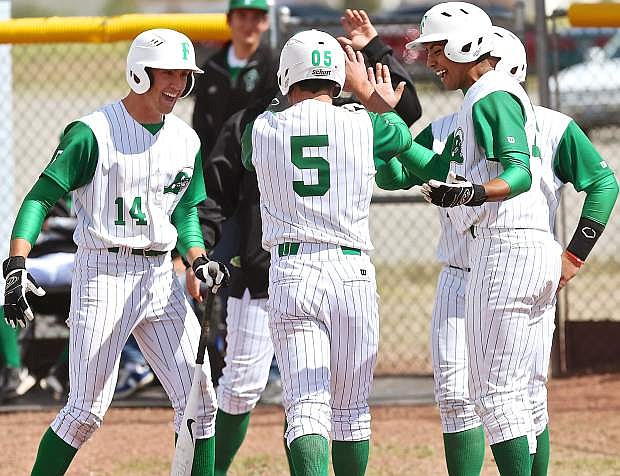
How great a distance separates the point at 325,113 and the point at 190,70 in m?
0.66

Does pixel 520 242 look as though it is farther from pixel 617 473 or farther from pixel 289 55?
pixel 617 473

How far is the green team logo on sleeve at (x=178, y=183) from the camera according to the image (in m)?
4.95

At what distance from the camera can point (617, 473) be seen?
5.91 m

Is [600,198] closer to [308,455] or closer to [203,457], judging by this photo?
[308,455]

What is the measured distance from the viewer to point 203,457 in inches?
201

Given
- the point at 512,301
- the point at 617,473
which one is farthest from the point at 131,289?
the point at 617,473

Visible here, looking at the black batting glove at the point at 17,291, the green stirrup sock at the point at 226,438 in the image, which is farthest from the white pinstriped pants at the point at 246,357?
the black batting glove at the point at 17,291

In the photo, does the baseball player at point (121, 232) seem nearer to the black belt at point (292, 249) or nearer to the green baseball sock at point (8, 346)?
the black belt at point (292, 249)

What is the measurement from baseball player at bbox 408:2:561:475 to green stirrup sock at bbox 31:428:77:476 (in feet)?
5.01

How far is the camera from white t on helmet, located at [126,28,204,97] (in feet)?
15.7

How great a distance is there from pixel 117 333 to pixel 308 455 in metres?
0.94

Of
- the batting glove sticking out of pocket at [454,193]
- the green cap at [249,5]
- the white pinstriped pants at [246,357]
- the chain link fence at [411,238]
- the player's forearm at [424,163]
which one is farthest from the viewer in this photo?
the chain link fence at [411,238]

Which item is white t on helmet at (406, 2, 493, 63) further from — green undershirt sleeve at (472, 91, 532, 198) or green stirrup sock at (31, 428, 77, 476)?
green stirrup sock at (31, 428, 77, 476)

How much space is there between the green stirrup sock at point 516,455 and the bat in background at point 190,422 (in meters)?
1.15
